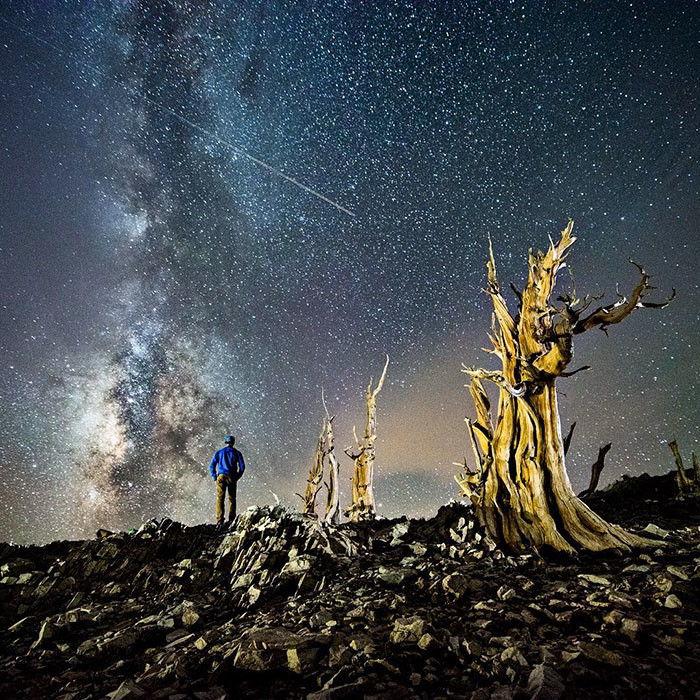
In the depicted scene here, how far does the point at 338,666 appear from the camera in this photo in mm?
2551

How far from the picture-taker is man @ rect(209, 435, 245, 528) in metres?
9.22

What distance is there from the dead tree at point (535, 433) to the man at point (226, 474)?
5.96 m

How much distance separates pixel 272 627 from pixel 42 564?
5.38 meters

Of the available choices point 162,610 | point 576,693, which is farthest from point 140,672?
point 576,693

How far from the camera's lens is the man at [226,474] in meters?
9.22

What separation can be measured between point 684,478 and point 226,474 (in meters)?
12.1

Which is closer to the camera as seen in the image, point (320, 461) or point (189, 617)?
point (189, 617)

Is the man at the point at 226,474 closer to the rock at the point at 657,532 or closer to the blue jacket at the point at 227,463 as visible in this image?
the blue jacket at the point at 227,463

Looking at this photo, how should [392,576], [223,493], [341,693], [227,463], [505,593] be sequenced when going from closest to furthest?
[341,693]
[505,593]
[392,576]
[223,493]
[227,463]

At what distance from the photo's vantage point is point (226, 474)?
9258 millimetres

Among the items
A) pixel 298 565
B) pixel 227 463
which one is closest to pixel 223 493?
pixel 227 463

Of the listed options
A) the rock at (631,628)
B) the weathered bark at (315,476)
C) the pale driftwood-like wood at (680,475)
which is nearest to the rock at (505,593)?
the rock at (631,628)

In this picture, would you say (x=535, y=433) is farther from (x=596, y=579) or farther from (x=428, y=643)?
(x=428, y=643)

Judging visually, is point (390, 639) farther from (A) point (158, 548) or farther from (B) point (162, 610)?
(A) point (158, 548)
